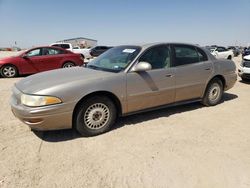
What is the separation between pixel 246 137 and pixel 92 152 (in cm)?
256

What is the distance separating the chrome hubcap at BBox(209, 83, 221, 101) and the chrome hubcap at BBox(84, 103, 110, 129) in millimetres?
2790

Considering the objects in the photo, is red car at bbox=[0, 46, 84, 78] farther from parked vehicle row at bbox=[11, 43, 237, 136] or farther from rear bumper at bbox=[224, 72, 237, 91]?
rear bumper at bbox=[224, 72, 237, 91]

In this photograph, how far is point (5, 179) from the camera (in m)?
2.72

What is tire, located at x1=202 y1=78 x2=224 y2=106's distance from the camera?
17.5 feet

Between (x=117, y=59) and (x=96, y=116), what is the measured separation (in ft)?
4.10

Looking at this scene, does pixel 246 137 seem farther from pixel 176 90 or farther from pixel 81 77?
pixel 81 77

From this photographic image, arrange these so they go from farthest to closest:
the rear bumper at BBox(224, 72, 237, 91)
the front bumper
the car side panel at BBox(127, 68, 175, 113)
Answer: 1. the rear bumper at BBox(224, 72, 237, 91)
2. the car side panel at BBox(127, 68, 175, 113)
3. the front bumper

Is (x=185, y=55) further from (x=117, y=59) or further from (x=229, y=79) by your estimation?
(x=229, y=79)

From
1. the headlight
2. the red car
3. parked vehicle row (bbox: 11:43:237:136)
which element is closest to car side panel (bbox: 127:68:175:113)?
parked vehicle row (bbox: 11:43:237:136)

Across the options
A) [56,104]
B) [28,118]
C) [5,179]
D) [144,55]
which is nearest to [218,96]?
[144,55]

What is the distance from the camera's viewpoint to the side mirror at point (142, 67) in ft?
13.0

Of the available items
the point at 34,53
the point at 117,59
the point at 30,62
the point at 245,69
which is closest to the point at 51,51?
the point at 34,53

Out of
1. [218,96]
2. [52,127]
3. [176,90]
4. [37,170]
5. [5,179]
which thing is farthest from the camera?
[218,96]

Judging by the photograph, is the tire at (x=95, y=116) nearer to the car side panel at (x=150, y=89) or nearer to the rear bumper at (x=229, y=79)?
the car side panel at (x=150, y=89)
